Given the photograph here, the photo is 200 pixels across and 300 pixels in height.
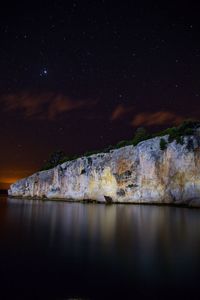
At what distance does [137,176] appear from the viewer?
47281mm

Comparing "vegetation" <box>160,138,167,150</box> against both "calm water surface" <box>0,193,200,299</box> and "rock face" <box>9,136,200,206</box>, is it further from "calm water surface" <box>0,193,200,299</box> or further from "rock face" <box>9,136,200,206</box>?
"calm water surface" <box>0,193,200,299</box>

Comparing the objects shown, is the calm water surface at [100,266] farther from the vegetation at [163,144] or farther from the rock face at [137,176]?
the vegetation at [163,144]

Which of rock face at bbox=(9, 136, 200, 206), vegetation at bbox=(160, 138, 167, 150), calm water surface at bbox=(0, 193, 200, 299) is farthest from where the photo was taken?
vegetation at bbox=(160, 138, 167, 150)

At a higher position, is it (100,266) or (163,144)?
(163,144)

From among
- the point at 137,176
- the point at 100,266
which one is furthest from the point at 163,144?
the point at 100,266

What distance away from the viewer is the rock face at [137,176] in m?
39.7

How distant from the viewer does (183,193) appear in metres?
39.2

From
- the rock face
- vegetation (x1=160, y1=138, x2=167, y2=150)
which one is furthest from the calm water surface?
vegetation (x1=160, y1=138, x2=167, y2=150)

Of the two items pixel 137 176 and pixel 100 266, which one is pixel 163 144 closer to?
pixel 137 176

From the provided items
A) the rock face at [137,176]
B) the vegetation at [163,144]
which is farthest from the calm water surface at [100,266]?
the vegetation at [163,144]

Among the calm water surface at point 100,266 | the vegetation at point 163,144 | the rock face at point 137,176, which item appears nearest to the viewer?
the calm water surface at point 100,266

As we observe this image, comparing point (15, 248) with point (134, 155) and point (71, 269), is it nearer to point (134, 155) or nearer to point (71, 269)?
point (71, 269)

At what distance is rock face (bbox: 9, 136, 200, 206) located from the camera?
3966cm

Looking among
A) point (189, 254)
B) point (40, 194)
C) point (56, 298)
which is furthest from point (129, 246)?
point (40, 194)
